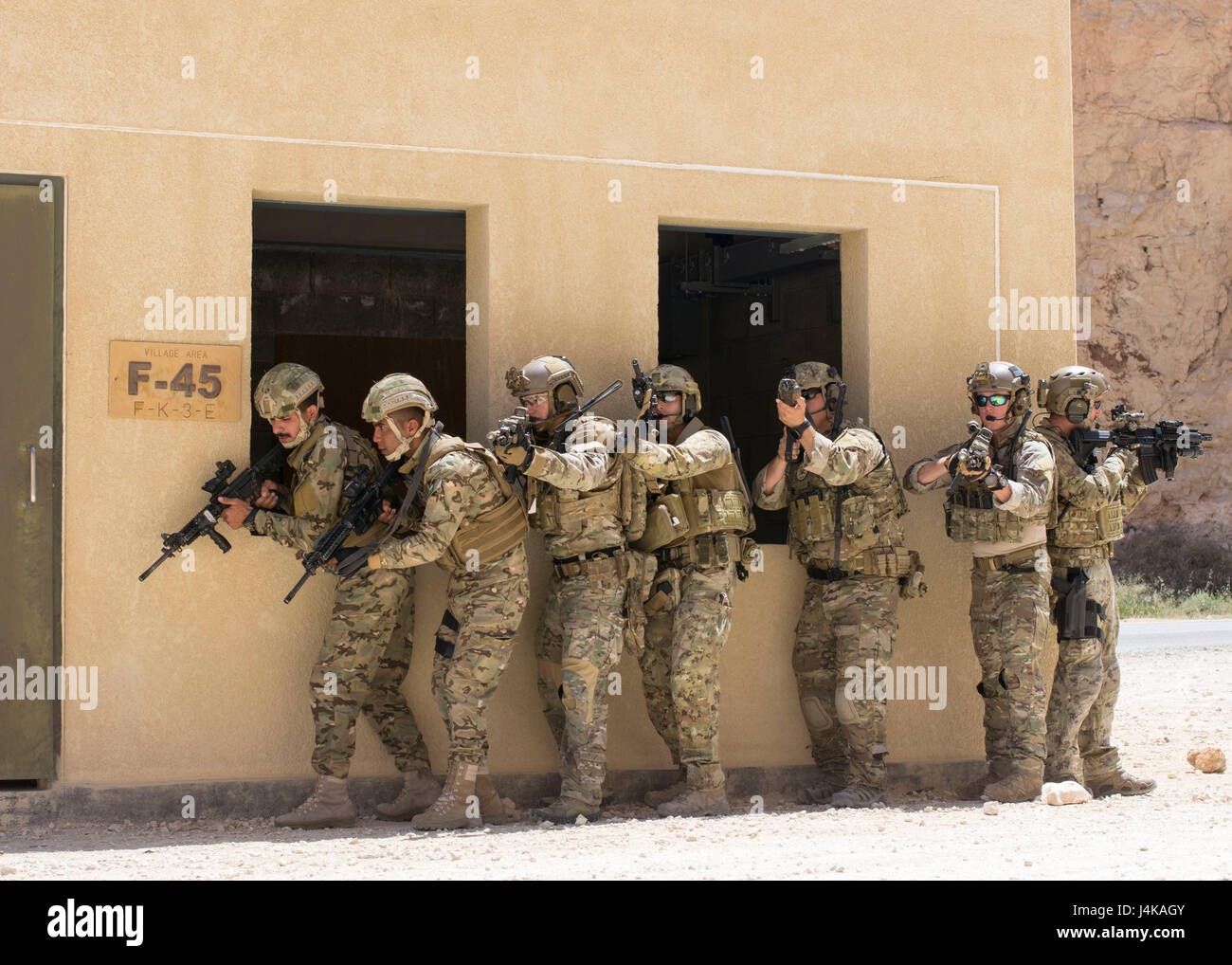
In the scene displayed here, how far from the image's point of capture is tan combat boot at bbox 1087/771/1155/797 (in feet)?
27.2

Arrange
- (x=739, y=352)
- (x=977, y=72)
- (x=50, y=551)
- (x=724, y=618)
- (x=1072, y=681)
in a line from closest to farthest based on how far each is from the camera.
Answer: (x=50, y=551)
(x=724, y=618)
(x=1072, y=681)
(x=977, y=72)
(x=739, y=352)

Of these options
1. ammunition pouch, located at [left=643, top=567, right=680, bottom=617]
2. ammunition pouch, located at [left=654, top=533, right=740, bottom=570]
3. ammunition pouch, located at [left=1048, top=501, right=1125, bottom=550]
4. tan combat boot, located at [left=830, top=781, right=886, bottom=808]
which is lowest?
tan combat boot, located at [left=830, top=781, right=886, bottom=808]

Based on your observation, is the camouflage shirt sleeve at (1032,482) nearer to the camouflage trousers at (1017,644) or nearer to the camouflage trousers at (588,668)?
the camouflage trousers at (1017,644)

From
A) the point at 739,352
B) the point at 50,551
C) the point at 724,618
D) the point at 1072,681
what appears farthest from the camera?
the point at 739,352

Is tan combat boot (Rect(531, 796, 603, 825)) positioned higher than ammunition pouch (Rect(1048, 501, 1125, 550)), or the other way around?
ammunition pouch (Rect(1048, 501, 1125, 550))

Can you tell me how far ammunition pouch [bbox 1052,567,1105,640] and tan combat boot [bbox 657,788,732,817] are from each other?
210 cm

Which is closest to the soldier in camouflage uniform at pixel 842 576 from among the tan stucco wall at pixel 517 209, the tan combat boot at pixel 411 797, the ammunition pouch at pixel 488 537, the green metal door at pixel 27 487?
the tan stucco wall at pixel 517 209

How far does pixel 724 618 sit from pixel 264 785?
234cm

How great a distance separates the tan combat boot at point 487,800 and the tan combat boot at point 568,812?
198 millimetres

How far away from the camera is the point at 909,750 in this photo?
8.42 metres

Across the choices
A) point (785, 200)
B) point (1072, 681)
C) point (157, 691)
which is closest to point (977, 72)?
point (785, 200)

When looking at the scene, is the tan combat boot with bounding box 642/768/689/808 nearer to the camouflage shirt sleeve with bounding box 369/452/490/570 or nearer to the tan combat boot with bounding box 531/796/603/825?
the tan combat boot with bounding box 531/796/603/825

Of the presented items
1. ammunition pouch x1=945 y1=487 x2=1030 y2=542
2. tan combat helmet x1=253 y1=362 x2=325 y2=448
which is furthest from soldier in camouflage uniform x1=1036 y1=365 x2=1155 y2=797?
tan combat helmet x1=253 y1=362 x2=325 y2=448

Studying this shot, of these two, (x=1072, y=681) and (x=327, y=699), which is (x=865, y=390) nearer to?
(x=1072, y=681)
